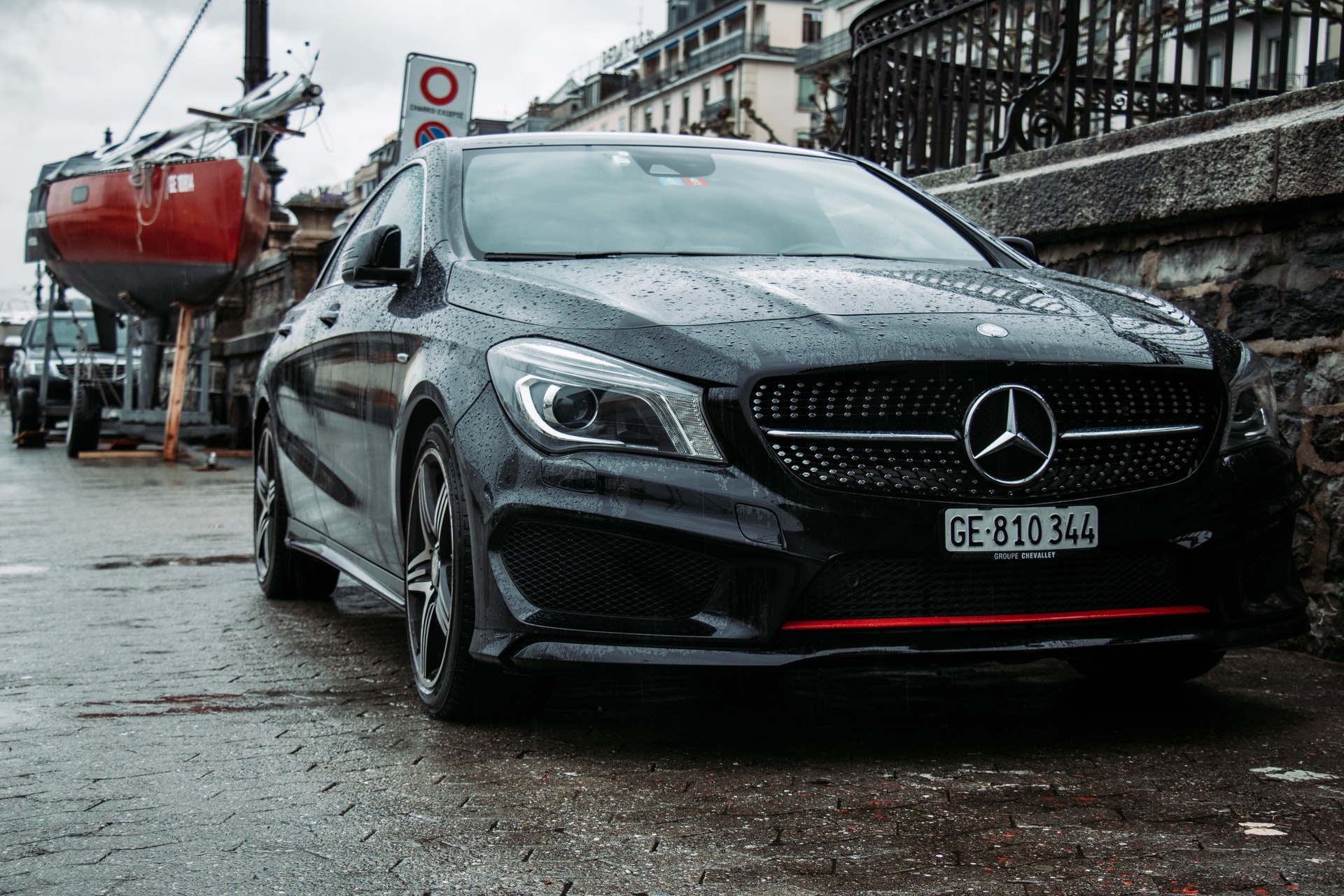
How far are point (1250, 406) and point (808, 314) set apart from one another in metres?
1.15

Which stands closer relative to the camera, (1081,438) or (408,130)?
(1081,438)

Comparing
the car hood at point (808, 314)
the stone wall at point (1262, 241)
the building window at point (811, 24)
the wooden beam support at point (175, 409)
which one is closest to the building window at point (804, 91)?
the building window at point (811, 24)

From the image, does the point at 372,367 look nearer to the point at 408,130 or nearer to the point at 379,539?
the point at 379,539

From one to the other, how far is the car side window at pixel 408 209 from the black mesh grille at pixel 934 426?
1674 millimetres

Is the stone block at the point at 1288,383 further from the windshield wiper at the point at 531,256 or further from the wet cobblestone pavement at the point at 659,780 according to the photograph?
the windshield wiper at the point at 531,256

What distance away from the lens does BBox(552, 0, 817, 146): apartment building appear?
316ft

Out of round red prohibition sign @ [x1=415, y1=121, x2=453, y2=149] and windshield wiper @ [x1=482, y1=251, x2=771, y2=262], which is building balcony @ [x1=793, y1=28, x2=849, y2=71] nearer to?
round red prohibition sign @ [x1=415, y1=121, x2=453, y2=149]

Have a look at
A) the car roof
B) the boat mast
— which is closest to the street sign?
the car roof

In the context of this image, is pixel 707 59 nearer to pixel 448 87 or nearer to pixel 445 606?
pixel 448 87

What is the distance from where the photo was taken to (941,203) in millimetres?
5594

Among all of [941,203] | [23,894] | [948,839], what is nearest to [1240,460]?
[948,839]

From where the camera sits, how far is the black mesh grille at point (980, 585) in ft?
12.0

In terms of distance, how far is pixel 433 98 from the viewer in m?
12.4

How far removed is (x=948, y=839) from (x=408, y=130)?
32.4 feet
